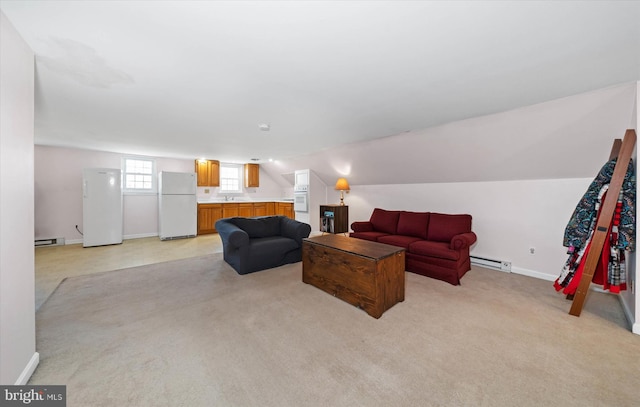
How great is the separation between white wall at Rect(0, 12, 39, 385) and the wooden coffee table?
2396mm

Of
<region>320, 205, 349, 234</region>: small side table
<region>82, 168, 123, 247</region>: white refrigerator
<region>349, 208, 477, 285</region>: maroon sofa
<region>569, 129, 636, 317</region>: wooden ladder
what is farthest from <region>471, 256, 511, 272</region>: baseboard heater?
<region>82, 168, 123, 247</region>: white refrigerator

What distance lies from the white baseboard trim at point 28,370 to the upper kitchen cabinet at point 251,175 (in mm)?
6524

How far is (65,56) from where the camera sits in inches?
70.9

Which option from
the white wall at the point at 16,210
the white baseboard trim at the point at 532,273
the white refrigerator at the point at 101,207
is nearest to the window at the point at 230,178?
the white refrigerator at the point at 101,207

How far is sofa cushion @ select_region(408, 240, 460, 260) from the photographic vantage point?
10.5 feet

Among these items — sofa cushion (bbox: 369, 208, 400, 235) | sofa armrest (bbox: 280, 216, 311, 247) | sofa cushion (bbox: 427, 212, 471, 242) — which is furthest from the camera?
sofa cushion (bbox: 369, 208, 400, 235)

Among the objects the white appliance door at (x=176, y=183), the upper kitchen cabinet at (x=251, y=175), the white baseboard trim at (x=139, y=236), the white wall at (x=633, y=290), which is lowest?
the white baseboard trim at (x=139, y=236)

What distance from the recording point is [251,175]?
26.1 ft

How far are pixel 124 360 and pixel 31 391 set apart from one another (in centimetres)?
44

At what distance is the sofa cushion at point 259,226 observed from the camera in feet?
13.8

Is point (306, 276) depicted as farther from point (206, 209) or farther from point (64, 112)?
point (206, 209)

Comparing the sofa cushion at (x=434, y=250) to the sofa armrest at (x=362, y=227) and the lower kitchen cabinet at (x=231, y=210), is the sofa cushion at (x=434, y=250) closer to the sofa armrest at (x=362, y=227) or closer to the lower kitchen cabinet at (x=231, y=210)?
the sofa armrest at (x=362, y=227)

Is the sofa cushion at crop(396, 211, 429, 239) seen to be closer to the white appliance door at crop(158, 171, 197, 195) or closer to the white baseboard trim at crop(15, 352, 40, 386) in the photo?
the white baseboard trim at crop(15, 352, 40, 386)

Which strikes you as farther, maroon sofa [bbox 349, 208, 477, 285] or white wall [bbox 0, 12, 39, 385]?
maroon sofa [bbox 349, 208, 477, 285]
